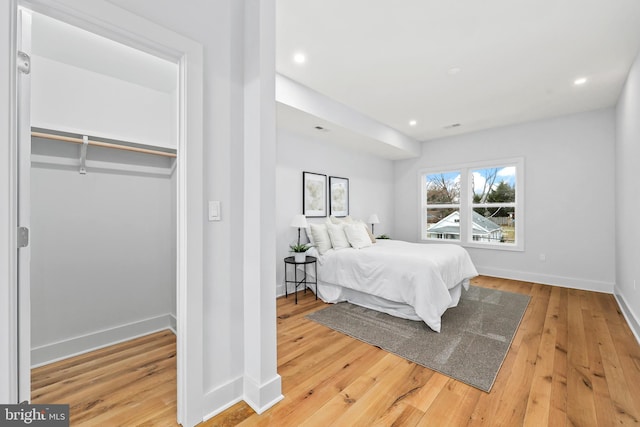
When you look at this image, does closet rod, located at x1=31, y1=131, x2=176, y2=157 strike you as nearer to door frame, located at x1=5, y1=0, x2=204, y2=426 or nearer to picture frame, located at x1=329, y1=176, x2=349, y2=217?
door frame, located at x1=5, y1=0, x2=204, y2=426

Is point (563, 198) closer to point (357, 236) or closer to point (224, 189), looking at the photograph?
point (357, 236)

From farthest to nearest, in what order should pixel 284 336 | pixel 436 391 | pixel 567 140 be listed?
pixel 567 140, pixel 284 336, pixel 436 391

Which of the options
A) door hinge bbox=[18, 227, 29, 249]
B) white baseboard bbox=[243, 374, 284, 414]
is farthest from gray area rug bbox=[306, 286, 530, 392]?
door hinge bbox=[18, 227, 29, 249]

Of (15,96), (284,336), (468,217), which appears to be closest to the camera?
(15,96)

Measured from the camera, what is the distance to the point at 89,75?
2277mm

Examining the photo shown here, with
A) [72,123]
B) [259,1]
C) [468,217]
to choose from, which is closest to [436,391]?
[259,1]

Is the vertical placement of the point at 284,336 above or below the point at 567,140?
below

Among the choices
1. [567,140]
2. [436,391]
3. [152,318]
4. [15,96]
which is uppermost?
[567,140]

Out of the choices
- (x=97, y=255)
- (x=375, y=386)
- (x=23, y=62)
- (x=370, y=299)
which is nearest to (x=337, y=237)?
(x=370, y=299)

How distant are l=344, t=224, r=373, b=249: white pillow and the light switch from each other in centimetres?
257

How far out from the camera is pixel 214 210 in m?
1.59

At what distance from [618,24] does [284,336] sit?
3.85m

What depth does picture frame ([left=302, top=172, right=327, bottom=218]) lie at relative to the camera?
4262 millimetres

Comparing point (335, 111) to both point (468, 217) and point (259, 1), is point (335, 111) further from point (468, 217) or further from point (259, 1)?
point (468, 217)
